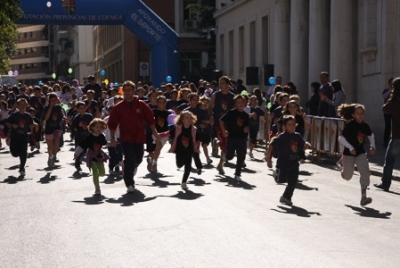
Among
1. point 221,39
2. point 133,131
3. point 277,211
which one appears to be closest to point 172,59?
point 221,39

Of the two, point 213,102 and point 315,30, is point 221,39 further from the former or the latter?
point 213,102

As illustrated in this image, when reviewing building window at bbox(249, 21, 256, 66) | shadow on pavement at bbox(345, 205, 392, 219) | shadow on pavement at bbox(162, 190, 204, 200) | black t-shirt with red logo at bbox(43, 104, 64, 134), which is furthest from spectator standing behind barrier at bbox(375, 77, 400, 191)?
building window at bbox(249, 21, 256, 66)

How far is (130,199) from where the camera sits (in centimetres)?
1566

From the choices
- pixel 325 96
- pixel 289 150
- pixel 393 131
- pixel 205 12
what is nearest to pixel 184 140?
pixel 289 150

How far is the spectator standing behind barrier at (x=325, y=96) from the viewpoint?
24312 millimetres

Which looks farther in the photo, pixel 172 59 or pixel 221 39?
pixel 221 39

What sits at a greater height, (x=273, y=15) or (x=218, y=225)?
(x=273, y=15)

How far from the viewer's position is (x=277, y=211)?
45.8ft

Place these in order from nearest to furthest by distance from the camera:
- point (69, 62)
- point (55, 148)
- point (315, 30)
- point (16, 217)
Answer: point (16, 217)
point (55, 148)
point (315, 30)
point (69, 62)

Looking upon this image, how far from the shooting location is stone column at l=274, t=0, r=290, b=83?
41.2 metres

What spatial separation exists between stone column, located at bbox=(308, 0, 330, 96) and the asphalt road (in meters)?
16.4

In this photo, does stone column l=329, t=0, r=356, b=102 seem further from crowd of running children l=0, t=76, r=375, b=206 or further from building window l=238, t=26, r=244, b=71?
building window l=238, t=26, r=244, b=71

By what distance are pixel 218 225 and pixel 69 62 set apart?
117 meters

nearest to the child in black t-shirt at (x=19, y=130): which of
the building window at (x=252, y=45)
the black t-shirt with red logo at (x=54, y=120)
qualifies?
the black t-shirt with red logo at (x=54, y=120)
